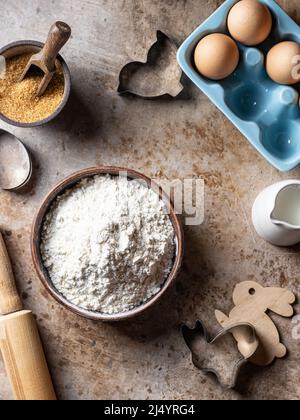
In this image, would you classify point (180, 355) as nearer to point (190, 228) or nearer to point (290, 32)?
point (190, 228)

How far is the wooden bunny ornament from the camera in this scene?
1.26 m

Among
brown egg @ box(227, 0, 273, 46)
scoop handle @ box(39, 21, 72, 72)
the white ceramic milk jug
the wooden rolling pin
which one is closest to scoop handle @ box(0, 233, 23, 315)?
the wooden rolling pin

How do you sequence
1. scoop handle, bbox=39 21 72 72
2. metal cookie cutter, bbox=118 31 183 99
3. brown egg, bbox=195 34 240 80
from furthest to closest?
metal cookie cutter, bbox=118 31 183 99
brown egg, bbox=195 34 240 80
scoop handle, bbox=39 21 72 72

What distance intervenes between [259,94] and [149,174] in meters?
0.28

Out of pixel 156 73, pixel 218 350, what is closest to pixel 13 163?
pixel 156 73

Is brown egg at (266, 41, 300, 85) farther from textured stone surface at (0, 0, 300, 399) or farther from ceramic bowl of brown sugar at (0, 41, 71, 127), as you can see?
ceramic bowl of brown sugar at (0, 41, 71, 127)

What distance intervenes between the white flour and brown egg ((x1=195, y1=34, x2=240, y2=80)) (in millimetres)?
260

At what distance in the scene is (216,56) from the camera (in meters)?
1.16

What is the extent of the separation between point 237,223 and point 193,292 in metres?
0.17

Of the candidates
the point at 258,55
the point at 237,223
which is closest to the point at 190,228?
the point at 237,223

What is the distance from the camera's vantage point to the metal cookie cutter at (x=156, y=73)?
4.18ft

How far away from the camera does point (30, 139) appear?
1259 millimetres

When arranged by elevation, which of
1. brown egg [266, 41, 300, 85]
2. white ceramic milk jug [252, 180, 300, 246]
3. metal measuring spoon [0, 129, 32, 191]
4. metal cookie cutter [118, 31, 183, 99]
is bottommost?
metal measuring spoon [0, 129, 32, 191]

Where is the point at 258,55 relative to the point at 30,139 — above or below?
above
